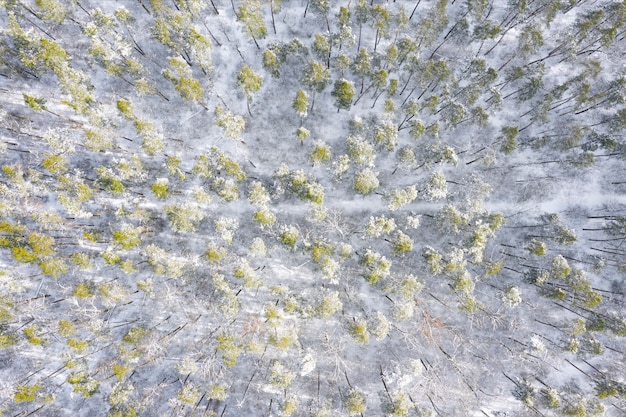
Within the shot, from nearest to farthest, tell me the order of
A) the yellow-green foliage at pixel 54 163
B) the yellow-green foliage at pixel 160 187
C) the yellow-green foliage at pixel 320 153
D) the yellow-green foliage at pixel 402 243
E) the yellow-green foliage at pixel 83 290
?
the yellow-green foliage at pixel 83 290, the yellow-green foliage at pixel 160 187, the yellow-green foliage at pixel 54 163, the yellow-green foliage at pixel 320 153, the yellow-green foliage at pixel 402 243

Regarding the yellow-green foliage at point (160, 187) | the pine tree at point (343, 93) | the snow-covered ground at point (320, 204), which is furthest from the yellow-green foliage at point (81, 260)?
the pine tree at point (343, 93)

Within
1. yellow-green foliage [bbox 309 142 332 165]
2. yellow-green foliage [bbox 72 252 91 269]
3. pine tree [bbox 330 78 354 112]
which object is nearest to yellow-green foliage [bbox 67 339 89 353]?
yellow-green foliage [bbox 72 252 91 269]

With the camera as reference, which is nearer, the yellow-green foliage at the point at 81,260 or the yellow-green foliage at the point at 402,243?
the yellow-green foliage at the point at 81,260

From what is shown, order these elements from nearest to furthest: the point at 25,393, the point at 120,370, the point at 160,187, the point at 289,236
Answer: the point at 120,370, the point at 160,187, the point at 289,236, the point at 25,393

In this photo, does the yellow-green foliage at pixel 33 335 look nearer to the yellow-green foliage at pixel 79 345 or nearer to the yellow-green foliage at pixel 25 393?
the yellow-green foliage at pixel 79 345

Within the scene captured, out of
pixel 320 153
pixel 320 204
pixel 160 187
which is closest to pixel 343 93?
pixel 320 153

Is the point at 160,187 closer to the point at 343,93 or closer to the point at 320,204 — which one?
the point at 320,204

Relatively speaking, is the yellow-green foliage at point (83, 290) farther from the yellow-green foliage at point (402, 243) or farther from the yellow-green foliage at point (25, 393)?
the yellow-green foliage at point (402, 243)

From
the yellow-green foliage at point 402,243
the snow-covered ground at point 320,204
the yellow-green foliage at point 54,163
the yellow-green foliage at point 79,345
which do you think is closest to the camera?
the yellow-green foliage at point 79,345

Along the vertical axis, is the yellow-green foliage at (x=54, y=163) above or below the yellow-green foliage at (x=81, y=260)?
above

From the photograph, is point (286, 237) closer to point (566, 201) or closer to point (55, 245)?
point (55, 245)

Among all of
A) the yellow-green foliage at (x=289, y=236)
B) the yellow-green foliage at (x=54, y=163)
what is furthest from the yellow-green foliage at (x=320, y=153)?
the yellow-green foliage at (x=54, y=163)

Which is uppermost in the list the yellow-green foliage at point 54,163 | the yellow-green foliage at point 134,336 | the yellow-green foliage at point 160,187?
the yellow-green foliage at point 54,163
